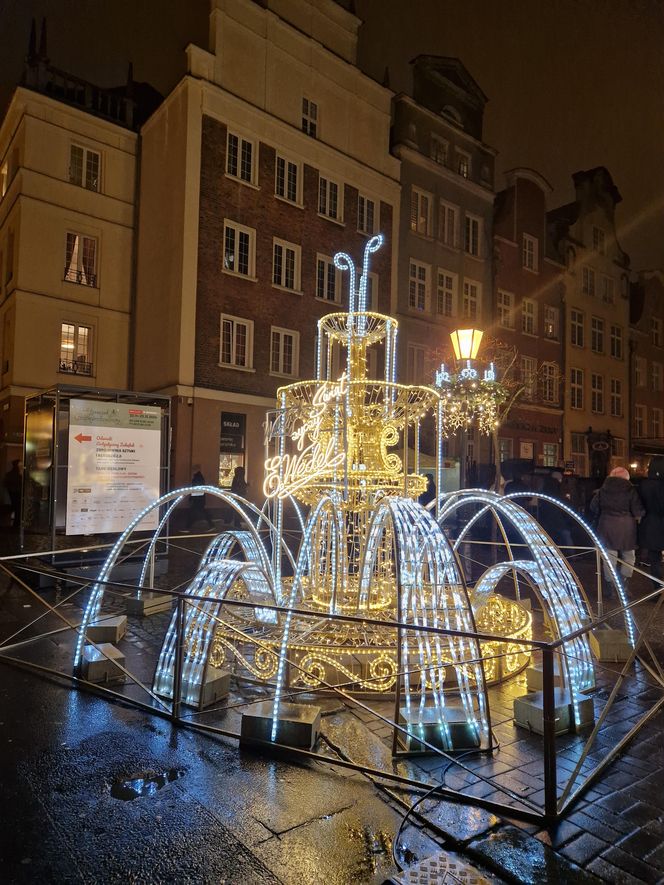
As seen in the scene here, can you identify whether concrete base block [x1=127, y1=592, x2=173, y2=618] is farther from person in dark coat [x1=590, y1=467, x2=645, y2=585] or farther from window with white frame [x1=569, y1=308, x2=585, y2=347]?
window with white frame [x1=569, y1=308, x2=585, y2=347]

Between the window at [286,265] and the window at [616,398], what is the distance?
22.4 metres

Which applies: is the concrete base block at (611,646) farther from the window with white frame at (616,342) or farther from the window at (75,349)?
the window with white frame at (616,342)

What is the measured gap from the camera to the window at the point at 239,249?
20.6 metres

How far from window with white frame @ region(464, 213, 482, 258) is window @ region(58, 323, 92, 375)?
56.3 feet

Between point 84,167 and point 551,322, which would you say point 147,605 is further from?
point 551,322

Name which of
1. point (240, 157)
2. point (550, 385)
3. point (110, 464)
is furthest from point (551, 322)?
point (110, 464)

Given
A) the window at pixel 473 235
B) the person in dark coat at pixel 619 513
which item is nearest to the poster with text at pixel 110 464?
the person in dark coat at pixel 619 513

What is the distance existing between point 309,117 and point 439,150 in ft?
24.4

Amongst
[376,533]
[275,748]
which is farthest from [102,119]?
[275,748]

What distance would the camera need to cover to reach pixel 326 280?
2367cm

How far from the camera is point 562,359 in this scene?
107ft

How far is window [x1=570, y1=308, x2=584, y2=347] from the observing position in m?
33.5

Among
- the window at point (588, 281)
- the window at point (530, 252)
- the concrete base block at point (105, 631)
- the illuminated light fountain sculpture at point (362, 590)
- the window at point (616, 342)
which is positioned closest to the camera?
the illuminated light fountain sculpture at point (362, 590)

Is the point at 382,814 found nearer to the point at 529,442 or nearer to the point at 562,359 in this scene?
the point at 529,442
